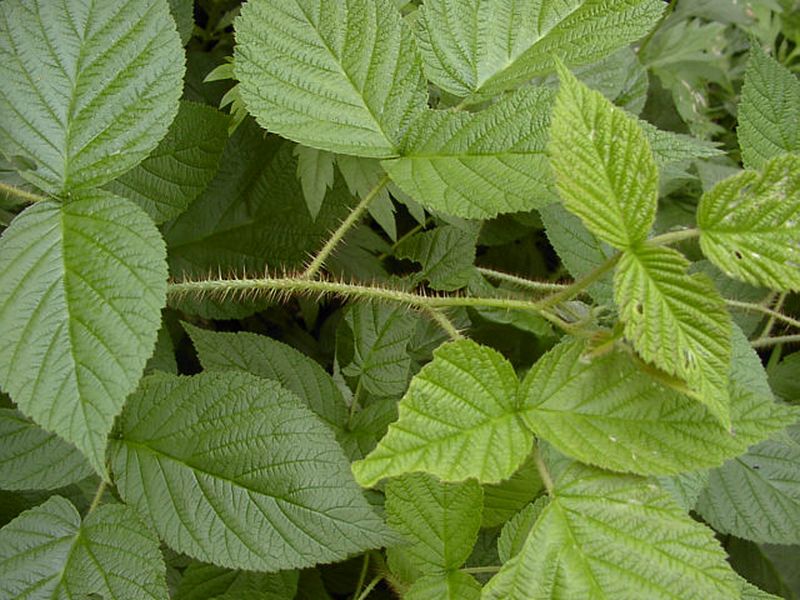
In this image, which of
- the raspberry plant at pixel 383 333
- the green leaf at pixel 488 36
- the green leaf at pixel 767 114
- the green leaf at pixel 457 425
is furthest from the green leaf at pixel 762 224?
the green leaf at pixel 767 114

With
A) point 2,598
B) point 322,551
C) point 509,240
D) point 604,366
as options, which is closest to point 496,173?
point 604,366

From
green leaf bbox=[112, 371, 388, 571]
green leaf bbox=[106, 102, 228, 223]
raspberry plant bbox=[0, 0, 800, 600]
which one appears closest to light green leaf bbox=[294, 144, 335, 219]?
raspberry plant bbox=[0, 0, 800, 600]

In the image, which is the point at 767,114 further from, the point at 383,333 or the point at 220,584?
the point at 220,584

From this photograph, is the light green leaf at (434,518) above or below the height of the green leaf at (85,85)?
below

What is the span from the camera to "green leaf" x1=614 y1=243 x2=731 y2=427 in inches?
28.9

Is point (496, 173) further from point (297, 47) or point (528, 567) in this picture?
point (528, 567)

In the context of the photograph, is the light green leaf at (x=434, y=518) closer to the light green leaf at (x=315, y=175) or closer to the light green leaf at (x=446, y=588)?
the light green leaf at (x=446, y=588)

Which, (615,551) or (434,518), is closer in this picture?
(615,551)

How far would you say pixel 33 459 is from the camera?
994 millimetres

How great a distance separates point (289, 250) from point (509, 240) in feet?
1.53

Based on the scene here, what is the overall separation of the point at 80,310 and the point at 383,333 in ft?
1.73

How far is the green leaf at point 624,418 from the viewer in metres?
0.79

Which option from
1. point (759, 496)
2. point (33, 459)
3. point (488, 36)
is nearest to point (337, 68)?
point (488, 36)

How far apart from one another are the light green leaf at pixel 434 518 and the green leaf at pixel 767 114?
0.70 meters
